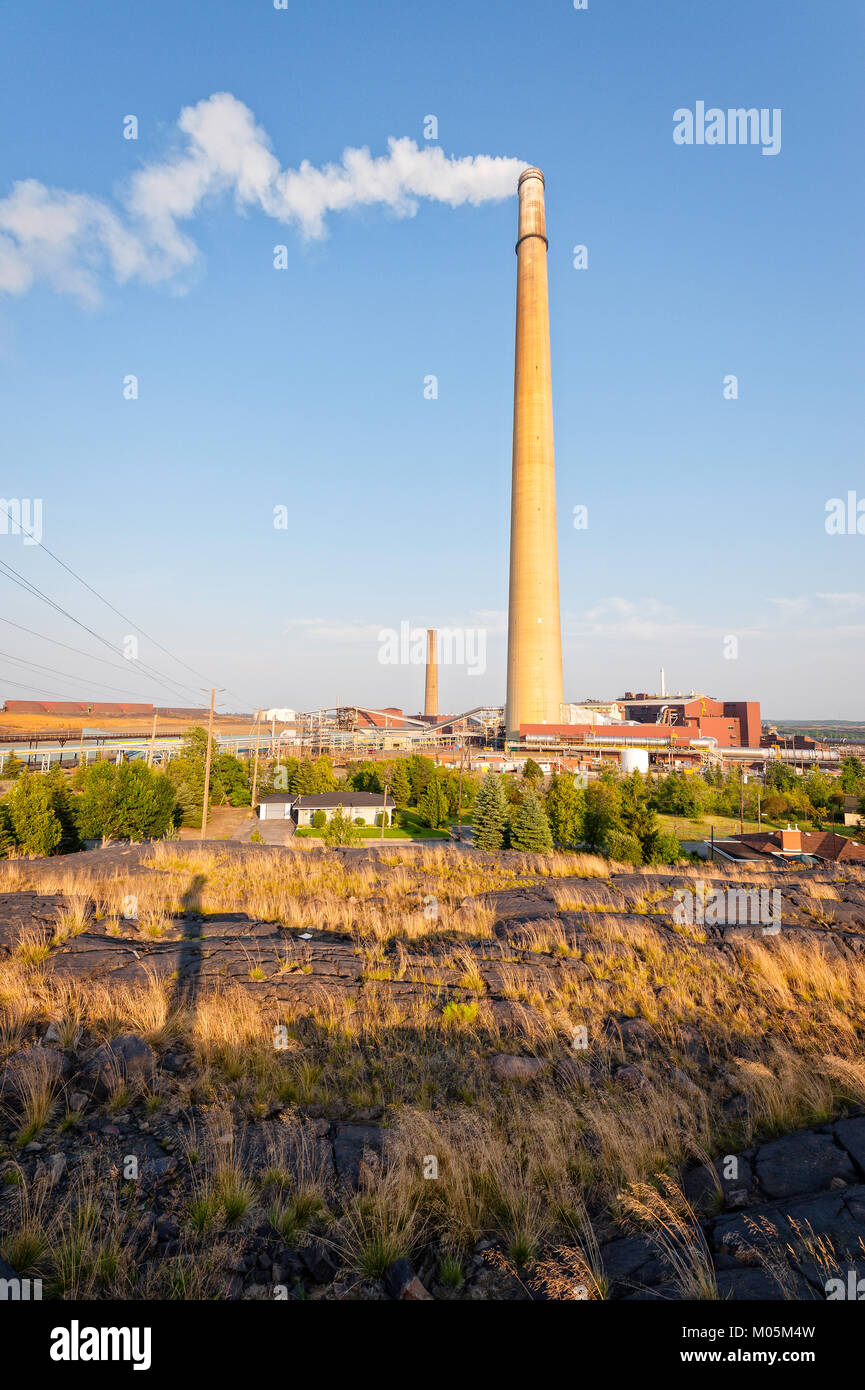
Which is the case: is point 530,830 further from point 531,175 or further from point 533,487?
point 531,175

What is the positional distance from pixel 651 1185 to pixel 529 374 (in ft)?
230

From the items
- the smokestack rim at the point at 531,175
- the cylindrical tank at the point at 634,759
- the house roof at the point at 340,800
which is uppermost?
the smokestack rim at the point at 531,175

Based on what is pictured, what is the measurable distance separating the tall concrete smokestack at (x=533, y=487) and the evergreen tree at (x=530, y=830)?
30.4m

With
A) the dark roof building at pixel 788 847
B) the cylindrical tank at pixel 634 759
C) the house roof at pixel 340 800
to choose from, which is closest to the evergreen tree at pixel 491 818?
the house roof at pixel 340 800

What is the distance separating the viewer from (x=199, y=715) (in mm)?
126125

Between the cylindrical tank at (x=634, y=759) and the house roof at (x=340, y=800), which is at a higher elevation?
the cylindrical tank at (x=634, y=759)

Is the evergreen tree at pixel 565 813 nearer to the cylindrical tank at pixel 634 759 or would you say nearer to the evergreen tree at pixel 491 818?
the evergreen tree at pixel 491 818

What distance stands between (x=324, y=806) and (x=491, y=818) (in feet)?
45.2

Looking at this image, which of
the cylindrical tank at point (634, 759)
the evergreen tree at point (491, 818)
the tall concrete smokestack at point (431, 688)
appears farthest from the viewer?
the tall concrete smokestack at point (431, 688)


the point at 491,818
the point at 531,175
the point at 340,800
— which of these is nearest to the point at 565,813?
the point at 491,818

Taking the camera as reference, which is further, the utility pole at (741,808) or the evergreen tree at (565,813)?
the utility pole at (741,808)

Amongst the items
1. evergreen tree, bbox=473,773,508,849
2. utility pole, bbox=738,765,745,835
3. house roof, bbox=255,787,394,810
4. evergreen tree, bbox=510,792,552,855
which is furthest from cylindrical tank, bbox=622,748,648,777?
evergreen tree, bbox=473,773,508,849

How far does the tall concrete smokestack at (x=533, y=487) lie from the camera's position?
→ 6200cm
